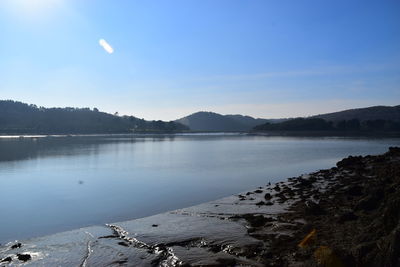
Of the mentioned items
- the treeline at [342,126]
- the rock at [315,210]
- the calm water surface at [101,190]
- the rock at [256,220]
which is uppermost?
the treeline at [342,126]

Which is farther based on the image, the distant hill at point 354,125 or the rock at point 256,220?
the distant hill at point 354,125

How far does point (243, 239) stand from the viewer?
10.1 m

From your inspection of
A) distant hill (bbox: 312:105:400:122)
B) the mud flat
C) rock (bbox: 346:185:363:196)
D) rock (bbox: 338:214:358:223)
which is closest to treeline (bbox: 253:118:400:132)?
distant hill (bbox: 312:105:400:122)

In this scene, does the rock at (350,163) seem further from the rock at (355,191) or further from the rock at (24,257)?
the rock at (24,257)

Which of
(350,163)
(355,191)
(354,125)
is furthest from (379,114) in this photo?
(355,191)

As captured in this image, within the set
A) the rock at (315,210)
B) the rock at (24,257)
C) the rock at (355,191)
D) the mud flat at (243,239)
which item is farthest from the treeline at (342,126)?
the rock at (24,257)

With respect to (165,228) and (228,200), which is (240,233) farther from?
(228,200)

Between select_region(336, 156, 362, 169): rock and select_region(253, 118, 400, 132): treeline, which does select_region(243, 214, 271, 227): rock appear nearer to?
select_region(336, 156, 362, 169): rock

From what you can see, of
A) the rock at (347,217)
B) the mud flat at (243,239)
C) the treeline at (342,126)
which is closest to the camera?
the mud flat at (243,239)

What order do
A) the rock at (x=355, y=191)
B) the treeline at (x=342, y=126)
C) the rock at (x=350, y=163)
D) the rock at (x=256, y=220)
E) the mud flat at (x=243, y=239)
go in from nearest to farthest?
the mud flat at (x=243, y=239) → the rock at (x=256, y=220) → the rock at (x=355, y=191) → the rock at (x=350, y=163) → the treeline at (x=342, y=126)

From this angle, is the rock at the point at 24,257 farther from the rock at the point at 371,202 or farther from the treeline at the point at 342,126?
the treeline at the point at 342,126

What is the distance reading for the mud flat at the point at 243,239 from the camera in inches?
261

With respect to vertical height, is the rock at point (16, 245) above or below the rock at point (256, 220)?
below

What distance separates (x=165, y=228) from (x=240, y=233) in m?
2.59
